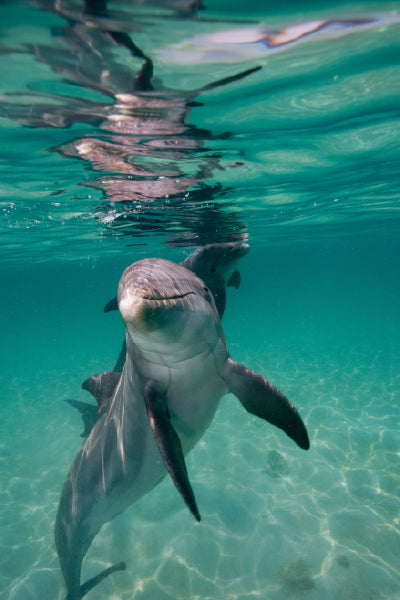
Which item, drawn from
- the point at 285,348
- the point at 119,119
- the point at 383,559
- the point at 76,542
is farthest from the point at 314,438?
the point at 285,348

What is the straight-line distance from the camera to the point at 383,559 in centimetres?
644

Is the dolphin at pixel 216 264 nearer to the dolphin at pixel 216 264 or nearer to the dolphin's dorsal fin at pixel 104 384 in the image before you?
the dolphin at pixel 216 264

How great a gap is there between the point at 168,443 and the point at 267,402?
121 cm

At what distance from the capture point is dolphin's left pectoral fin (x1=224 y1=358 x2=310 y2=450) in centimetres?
355

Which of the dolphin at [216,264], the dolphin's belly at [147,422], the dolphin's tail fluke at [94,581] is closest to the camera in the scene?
the dolphin's belly at [147,422]

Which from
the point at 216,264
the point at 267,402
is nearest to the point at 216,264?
the point at 216,264

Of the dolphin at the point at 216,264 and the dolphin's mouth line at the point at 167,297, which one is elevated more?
the dolphin's mouth line at the point at 167,297

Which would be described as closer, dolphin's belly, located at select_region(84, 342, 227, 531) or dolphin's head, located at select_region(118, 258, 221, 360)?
dolphin's head, located at select_region(118, 258, 221, 360)

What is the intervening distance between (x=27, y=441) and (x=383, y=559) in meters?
12.7

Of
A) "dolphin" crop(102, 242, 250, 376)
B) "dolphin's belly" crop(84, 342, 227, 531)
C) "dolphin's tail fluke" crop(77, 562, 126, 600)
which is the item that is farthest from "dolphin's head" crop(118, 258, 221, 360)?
"dolphin's tail fluke" crop(77, 562, 126, 600)

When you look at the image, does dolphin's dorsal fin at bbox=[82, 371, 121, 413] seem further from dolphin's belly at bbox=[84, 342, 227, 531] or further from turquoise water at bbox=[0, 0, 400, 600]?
turquoise water at bbox=[0, 0, 400, 600]

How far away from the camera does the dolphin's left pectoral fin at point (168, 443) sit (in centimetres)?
270

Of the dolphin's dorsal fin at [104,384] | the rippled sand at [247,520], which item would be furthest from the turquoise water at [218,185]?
the dolphin's dorsal fin at [104,384]

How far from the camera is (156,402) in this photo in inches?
123
